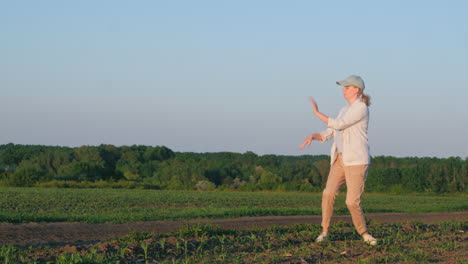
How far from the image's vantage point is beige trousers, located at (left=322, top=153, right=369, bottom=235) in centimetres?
891

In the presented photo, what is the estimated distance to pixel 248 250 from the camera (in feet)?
Answer: 28.8

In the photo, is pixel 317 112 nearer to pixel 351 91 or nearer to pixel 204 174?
pixel 351 91

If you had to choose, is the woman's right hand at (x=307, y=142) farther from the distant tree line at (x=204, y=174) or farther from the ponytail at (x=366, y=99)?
the distant tree line at (x=204, y=174)

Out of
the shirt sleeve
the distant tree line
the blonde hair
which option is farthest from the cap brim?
the distant tree line

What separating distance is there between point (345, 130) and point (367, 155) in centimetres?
48

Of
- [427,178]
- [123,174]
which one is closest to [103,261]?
[427,178]

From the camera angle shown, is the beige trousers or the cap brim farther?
the cap brim

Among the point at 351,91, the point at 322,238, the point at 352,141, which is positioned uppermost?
the point at 351,91

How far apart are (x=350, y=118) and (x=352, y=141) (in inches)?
14.0

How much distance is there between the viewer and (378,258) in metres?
7.88

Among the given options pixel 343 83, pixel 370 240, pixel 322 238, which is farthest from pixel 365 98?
pixel 322 238

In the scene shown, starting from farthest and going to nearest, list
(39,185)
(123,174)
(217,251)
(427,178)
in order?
(123,174) → (427,178) → (39,185) → (217,251)

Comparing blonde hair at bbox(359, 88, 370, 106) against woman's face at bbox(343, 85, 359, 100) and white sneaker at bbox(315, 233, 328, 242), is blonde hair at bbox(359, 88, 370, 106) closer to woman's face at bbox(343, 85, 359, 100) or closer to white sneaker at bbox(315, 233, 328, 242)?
woman's face at bbox(343, 85, 359, 100)

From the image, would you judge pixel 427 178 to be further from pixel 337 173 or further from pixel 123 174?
pixel 337 173
